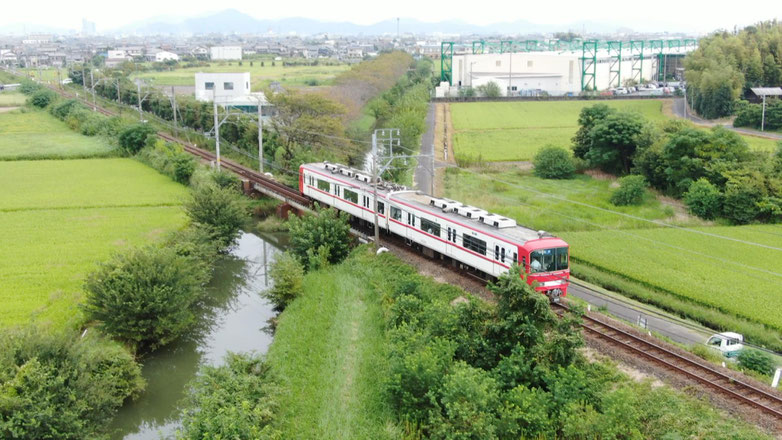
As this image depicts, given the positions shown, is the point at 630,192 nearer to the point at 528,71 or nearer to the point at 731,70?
the point at 731,70

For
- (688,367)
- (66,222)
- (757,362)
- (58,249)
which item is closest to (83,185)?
(66,222)

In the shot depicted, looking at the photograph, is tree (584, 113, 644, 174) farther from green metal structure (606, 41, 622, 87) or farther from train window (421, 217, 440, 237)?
green metal structure (606, 41, 622, 87)

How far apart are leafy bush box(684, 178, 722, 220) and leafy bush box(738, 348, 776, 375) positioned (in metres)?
16.3

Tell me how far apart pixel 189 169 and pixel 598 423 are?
32005mm

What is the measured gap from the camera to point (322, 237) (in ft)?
86.0

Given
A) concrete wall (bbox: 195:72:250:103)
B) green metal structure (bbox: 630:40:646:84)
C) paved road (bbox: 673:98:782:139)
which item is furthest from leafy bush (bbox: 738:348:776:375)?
green metal structure (bbox: 630:40:646:84)

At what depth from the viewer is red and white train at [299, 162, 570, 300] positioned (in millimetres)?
20078

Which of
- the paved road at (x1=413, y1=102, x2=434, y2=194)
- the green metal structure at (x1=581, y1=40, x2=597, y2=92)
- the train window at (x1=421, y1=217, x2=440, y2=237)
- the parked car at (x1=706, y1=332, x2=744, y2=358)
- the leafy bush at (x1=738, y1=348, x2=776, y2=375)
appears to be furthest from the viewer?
the green metal structure at (x1=581, y1=40, x2=597, y2=92)

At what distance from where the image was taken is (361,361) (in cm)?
1844

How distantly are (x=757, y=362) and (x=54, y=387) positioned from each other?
15.7 m

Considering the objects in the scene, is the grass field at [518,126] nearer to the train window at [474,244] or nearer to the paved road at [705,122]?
the paved road at [705,122]

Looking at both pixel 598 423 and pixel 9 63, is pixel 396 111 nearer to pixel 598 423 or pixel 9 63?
pixel 598 423

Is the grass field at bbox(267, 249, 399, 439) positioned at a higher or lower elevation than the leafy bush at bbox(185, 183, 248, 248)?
lower

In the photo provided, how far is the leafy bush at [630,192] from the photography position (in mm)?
34531
